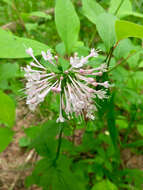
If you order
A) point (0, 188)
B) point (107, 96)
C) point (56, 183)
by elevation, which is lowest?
point (0, 188)

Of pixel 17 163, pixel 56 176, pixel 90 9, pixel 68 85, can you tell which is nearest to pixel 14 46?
pixel 68 85

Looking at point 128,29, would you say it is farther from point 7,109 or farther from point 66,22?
point 7,109

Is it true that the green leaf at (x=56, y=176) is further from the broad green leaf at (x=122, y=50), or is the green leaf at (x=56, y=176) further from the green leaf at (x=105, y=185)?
the broad green leaf at (x=122, y=50)

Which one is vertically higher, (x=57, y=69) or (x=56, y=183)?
(x=57, y=69)

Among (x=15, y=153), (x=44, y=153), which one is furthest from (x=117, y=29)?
(x=15, y=153)

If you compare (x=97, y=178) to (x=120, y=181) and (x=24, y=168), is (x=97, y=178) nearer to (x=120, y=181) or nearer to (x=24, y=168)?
(x=120, y=181)

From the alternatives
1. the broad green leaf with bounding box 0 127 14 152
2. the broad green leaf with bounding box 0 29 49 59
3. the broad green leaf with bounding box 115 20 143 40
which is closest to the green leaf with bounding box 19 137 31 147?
the broad green leaf with bounding box 0 127 14 152
